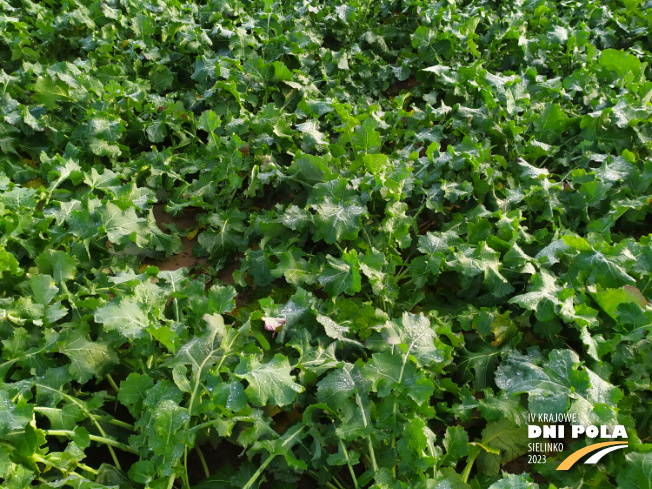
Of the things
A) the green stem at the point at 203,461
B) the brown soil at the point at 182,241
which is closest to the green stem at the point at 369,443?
the green stem at the point at 203,461

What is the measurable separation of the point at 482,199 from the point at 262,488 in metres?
2.25

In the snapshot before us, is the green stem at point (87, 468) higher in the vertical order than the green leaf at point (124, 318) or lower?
lower

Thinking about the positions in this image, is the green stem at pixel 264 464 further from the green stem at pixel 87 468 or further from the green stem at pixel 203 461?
the green stem at pixel 87 468

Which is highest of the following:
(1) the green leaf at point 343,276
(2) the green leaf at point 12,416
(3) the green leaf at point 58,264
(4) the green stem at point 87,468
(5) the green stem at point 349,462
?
(3) the green leaf at point 58,264

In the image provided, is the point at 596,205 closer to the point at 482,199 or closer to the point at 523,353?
the point at 482,199

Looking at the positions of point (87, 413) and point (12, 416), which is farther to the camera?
point (87, 413)

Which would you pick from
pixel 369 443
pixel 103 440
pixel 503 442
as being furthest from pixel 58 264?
pixel 503 442

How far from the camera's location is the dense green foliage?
2174 mm

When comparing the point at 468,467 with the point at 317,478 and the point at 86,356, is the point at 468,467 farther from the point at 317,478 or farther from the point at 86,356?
the point at 86,356

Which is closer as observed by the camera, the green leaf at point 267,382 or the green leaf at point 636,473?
the green leaf at point 636,473

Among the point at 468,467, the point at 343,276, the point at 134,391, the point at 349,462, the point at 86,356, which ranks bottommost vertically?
the point at 468,467

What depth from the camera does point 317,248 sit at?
3311mm

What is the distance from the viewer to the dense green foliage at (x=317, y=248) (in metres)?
2.17

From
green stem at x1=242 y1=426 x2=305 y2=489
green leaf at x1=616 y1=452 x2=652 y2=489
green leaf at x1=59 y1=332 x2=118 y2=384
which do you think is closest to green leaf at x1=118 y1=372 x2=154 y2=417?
green leaf at x1=59 y1=332 x2=118 y2=384
